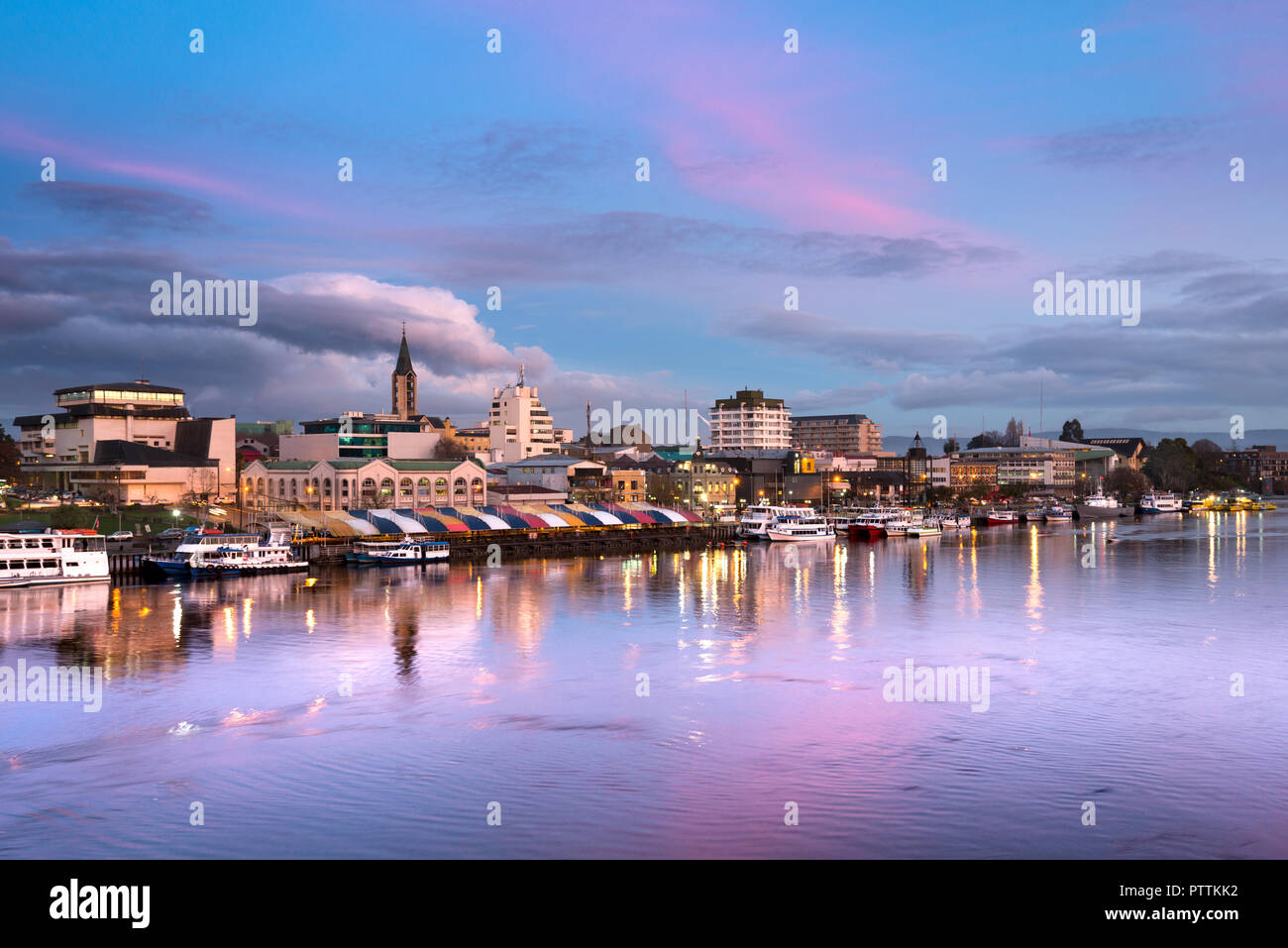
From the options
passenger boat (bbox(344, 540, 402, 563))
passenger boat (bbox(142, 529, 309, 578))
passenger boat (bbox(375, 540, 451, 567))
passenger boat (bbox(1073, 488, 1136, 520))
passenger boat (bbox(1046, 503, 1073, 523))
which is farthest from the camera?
passenger boat (bbox(1073, 488, 1136, 520))

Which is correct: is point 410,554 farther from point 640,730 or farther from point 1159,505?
point 1159,505

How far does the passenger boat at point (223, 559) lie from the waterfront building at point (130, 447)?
2652cm

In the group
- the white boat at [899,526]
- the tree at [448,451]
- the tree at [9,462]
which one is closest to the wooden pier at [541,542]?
the white boat at [899,526]

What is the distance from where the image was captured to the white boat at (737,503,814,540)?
301 feet

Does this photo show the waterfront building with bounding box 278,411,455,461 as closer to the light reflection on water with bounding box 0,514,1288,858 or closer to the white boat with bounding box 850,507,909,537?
the white boat with bounding box 850,507,909,537

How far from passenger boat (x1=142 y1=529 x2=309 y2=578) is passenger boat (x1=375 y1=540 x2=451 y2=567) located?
5284 millimetres

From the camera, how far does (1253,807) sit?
1786cm

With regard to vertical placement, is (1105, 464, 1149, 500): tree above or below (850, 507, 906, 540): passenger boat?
above

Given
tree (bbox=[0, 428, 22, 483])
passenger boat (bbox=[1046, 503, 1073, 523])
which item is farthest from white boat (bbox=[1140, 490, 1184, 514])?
tree (bbox=[0, 428, 22, 483])

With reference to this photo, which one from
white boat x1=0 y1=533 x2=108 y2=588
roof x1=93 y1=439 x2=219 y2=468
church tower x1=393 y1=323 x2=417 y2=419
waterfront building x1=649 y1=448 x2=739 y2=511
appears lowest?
white boat x1=0 y1=533 x2=108 y2=588

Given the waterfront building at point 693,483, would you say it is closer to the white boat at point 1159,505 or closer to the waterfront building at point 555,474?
the waterfront building at point 555,474

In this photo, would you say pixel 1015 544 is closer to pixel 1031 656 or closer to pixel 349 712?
pixel 1031 656

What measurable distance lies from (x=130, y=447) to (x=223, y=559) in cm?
3648
